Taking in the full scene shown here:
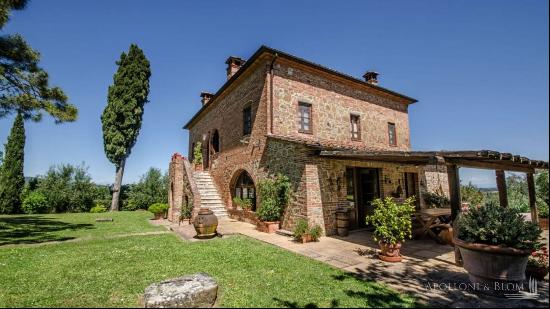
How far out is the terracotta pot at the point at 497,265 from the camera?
4.02m

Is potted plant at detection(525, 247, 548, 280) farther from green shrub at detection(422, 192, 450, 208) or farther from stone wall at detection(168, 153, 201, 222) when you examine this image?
stone wall at detection(168, 153, 201, 222)

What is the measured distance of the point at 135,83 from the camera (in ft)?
71.3

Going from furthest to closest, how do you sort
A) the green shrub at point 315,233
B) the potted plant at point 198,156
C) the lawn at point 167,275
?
the potted plant at point 198,156
the green shrub at point 315,233
the lawn at point 167,275

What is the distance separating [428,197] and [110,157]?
23.2m

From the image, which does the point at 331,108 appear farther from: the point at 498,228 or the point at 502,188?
the point at 498,228

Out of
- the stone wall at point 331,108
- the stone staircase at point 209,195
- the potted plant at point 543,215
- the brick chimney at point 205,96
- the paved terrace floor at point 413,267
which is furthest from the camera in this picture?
the brick chimney at point 205,96

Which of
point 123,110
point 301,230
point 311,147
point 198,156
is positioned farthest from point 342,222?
point 123,110

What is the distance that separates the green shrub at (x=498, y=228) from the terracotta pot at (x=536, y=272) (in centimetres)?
49

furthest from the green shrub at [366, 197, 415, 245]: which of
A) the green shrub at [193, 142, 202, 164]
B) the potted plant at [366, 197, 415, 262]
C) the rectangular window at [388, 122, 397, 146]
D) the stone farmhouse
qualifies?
the green shrub at [193, 142, 202, 164]

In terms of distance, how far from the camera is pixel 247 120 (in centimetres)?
1291

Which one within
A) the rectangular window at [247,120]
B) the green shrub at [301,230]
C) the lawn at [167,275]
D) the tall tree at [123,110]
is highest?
the tall tree at [123,110]

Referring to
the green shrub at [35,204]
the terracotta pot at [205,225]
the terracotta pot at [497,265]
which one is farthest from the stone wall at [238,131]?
Answer: the green shrub at [35,204]

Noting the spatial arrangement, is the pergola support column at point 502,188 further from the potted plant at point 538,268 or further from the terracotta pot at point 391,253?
the terracotta pot at point 391,253

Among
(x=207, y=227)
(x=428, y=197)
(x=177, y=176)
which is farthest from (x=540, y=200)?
(x=177, y=176)
